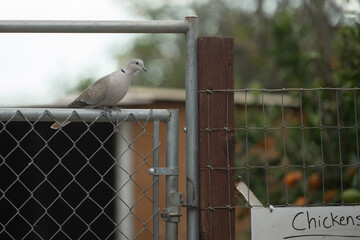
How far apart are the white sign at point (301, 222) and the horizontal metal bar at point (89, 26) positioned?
0.76m

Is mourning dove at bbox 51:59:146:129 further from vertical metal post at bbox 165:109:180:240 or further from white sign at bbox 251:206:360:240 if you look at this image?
white sign at bbox 251:206:360:240

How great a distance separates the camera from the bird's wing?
2781 mm

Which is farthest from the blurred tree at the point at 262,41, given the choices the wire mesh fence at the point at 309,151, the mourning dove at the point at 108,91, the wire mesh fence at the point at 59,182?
the mourning dove at the point at 108,91

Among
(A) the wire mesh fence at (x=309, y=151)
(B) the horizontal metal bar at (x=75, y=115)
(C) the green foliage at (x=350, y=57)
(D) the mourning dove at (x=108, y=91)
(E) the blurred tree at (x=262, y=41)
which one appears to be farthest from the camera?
(E) the blurred tree at (x=262, y=41)

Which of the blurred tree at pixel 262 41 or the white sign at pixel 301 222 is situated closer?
the white sign at pixel 301 222

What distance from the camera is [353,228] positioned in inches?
92.0

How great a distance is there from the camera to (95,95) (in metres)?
2.82

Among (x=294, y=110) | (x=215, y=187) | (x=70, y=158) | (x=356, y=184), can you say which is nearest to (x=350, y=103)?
(x=356, y=184)

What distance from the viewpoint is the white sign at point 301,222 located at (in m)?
2.29

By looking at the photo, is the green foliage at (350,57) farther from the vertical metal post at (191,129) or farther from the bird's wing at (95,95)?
the vertical metal post at (191,129)

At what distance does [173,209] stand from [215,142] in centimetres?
30

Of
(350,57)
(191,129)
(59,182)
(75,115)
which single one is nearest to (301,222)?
(191,129)

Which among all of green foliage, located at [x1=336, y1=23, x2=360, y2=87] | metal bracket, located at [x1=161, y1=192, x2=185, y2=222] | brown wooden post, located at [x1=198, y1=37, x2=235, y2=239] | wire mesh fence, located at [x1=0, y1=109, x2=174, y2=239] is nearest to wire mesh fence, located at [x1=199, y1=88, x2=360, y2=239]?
green foliage, located at [x1=336, y1=23, x2=360, y2=87]

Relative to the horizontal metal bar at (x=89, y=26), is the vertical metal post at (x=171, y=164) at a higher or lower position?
lower
